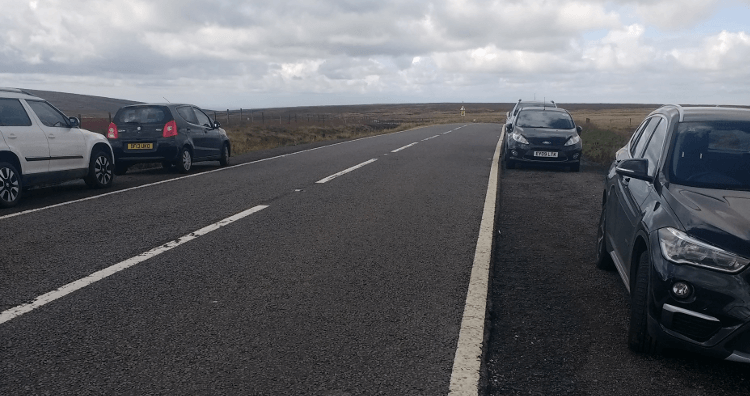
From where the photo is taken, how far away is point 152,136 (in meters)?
14.1

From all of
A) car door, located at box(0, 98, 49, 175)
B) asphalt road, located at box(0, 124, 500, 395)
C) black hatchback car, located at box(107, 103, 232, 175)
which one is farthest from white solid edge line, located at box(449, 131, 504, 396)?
black hatchback car, located at box(107, 103, 232, 175)

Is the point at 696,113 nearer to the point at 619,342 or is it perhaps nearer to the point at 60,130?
the point at 619,342

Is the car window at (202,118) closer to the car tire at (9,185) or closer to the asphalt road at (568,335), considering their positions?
the car tire at (9,185)

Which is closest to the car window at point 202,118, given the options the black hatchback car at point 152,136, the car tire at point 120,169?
the black hatchback car at point 152,136

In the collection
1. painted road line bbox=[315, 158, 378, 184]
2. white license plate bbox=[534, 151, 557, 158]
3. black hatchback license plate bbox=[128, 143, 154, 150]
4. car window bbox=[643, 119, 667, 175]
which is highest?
car window bbox=[643, 119, 667, 175]

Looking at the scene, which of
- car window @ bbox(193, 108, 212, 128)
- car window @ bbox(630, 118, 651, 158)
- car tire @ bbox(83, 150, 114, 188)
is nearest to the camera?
car window @ bbox(630, 118, 651, 158)

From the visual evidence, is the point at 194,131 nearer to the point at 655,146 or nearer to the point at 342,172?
the point at 342,172

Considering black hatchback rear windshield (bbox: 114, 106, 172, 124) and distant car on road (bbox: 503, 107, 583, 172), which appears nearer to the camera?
black hatchback rear windshield (bbox: 114, 106, 172, 124)

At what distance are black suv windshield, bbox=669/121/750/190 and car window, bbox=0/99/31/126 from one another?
29.4 ft

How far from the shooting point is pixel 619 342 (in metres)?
4.21

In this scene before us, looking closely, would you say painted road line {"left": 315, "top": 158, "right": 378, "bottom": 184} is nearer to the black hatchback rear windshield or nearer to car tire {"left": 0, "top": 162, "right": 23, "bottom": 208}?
the black hatchback rear windshield

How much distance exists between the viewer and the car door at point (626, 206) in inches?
181

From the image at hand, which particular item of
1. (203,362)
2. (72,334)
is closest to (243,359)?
(203,362)

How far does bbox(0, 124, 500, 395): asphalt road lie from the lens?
11.9 ft
